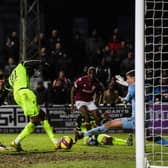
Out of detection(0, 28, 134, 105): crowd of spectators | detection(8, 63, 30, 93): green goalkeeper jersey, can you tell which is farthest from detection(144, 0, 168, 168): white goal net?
detection(0, 28, 134, 105): crowd of spectators

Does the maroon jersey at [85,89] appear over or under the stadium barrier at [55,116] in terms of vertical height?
over

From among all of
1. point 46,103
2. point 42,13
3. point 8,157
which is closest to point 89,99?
point 46,103

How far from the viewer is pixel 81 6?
21328mm

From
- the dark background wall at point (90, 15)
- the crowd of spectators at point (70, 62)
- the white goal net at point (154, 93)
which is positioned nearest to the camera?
the white goal net at point (154, 93)

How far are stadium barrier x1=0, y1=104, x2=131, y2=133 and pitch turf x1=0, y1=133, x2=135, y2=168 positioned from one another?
2919mm

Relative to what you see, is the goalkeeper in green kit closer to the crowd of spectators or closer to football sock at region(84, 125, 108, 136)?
football sock at region(84, 125, 108, 136)

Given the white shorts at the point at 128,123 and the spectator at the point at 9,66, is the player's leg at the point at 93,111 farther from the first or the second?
the spectator at the point at 9,66

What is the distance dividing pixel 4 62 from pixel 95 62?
9.65 ft

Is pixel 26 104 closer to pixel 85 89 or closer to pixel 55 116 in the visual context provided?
pixel 85 89

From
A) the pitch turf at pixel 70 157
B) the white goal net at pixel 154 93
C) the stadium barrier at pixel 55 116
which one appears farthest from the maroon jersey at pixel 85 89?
the stadium barrier at pixel 55 116

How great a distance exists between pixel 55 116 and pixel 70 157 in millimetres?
5545

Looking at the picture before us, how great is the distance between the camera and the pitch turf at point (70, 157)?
32.4 feet

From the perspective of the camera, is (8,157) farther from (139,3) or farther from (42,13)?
(42,13)

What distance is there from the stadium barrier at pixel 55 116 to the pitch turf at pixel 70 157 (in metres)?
2.92
